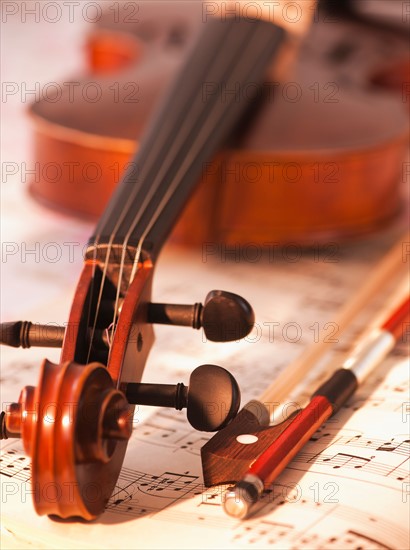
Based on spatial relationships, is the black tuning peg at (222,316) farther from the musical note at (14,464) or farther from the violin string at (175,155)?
the musical note at (14,464)

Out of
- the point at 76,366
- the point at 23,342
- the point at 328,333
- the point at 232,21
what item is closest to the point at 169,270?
the point at 328,333

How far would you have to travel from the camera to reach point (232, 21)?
1755mm

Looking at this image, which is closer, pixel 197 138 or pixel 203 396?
pixel 203 396

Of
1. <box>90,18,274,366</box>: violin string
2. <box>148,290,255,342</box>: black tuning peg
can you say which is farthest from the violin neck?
<box>148,290,255,342</box>: black tuning peg

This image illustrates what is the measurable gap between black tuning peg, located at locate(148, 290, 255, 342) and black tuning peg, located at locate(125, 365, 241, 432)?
7 centimetres

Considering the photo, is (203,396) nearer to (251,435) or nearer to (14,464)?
(251,435)

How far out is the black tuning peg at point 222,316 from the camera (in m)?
0.92

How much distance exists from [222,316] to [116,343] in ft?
0.37

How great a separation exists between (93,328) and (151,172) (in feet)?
1.41

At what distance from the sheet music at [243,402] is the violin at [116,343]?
74 millimetres

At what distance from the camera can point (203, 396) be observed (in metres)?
0.87

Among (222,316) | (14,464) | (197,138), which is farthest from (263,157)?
(14,464)

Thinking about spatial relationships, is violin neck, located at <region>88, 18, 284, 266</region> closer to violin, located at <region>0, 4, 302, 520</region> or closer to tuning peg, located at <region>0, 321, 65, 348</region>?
violin, located at <region>0, 4, 302, 520</region>

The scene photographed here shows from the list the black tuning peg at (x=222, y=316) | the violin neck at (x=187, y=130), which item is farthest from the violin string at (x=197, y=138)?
the black tuning peg at (x=222, y=316)
